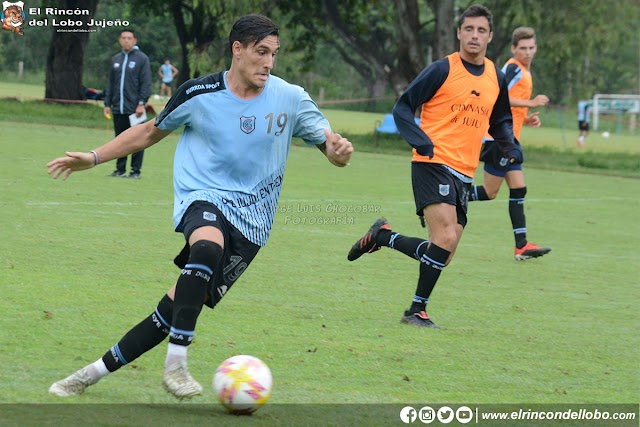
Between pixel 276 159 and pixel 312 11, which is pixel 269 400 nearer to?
pixel 276 159

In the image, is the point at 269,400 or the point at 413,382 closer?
the point at 269,400

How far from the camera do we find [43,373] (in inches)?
227

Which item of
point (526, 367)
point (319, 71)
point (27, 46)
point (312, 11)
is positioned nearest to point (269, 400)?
point (526, 367)

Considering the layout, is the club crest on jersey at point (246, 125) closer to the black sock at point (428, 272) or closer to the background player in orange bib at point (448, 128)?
the background player in orange bib at point (448, 128)

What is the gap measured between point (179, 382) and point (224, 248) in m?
0.72

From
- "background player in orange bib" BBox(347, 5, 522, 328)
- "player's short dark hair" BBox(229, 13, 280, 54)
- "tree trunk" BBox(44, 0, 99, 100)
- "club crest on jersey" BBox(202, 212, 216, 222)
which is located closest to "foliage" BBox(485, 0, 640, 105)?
"tree trunk" BBox(44, 0, 99, 100)

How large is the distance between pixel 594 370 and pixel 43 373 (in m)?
3.29

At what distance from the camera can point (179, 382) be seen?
204 inches

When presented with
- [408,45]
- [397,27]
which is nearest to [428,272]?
[408,45]

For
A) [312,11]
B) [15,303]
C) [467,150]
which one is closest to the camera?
[15,303]

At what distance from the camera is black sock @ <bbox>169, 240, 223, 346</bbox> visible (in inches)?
207

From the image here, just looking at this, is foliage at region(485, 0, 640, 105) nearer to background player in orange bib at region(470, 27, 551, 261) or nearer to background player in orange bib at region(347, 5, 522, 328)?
background player in orange bib at region(470, 27, 551, 261)

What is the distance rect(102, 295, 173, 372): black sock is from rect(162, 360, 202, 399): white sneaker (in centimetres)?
24

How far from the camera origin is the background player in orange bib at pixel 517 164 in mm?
12094
